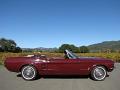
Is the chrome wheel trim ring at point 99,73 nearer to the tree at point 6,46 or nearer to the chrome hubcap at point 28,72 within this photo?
the chrome hubcap at point 28,72

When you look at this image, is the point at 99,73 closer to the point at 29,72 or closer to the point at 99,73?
the point at 99,73

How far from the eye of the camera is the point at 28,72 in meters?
11.5

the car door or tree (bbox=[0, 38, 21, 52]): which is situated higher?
tree (bbox=[0, 38, 21, 52])

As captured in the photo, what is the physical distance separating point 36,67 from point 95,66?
250 centimetres

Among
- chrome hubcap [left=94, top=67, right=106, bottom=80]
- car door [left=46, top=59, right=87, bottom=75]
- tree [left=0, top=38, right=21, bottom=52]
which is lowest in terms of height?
chrome hubcap [left=94, top=67, right=106, bottom=80]

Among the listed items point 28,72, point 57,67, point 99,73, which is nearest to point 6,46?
point 28,72

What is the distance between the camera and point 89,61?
38.1 ft

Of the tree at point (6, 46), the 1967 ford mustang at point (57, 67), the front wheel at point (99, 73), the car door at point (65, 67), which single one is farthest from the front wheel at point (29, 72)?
the tree at point (6, 46)

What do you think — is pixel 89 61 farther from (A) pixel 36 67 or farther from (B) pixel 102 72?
(A) pixel 36 67

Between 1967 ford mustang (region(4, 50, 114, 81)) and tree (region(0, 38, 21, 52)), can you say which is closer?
1967 ford mustang (region(4, 50, 114, 81))

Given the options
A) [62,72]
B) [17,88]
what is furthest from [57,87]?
[62,72]

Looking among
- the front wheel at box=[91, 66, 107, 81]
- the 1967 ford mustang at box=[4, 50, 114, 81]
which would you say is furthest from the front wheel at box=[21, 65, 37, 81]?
the front wheel at box=[91, 66, 107, 81]

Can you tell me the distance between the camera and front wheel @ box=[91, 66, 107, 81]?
11.5 metres

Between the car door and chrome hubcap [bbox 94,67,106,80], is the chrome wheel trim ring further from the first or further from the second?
the car door
